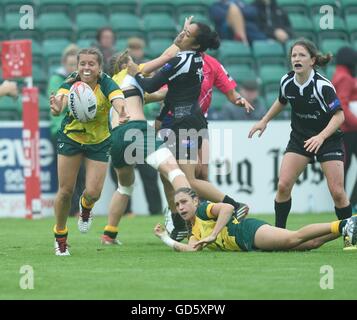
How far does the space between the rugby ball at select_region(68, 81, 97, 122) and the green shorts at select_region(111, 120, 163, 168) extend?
3.30ft

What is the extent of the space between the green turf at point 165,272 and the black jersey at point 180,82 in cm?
154

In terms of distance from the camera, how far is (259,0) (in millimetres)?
20672

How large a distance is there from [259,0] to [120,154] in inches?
372

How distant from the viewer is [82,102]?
1063 cm

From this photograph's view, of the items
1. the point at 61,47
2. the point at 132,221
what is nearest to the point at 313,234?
the point at 132,221

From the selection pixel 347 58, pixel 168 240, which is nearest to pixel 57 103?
pixel 168 240

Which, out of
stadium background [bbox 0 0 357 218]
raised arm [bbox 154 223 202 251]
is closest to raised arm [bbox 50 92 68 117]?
raised arm [bbox 154 223 202 251]

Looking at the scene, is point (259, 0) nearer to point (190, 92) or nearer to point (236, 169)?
point (236, 169)

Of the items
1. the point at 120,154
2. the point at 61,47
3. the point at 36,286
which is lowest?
the point at 36,286

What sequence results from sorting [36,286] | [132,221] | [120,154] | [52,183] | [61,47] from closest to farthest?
[36,286]
[120,154]
[132,221]
[52,183]
[61,47]

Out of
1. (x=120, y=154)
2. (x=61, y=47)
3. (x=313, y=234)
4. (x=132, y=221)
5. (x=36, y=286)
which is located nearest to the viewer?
(x=36, y=286)

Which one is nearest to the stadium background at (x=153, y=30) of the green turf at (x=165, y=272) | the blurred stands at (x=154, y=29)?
the blurred stands at (x=154, y=29)

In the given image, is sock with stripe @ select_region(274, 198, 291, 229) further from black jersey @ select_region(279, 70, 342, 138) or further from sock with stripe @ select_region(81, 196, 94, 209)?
sock with stripe @ select_region(81, 196, 94, 209)

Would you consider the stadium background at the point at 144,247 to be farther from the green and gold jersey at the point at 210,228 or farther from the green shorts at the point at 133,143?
the green shorts at the point at 133,143
